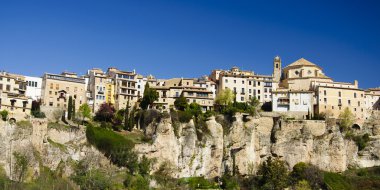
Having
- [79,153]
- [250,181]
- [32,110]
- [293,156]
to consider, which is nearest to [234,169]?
[250,181]

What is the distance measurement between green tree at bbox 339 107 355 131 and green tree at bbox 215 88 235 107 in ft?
50.7

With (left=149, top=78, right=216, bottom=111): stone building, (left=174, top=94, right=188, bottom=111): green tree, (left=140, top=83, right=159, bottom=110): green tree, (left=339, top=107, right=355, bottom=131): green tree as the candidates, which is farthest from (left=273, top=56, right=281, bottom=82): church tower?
(left=140, top=83, right=159, bottom=110): green tree

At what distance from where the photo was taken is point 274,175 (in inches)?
2904

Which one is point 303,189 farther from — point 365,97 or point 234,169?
point 365,97

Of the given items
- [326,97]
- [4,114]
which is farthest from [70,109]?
[326,97]

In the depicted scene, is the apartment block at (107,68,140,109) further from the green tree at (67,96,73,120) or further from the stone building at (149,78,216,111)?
the green tree at (67,96,73,120)

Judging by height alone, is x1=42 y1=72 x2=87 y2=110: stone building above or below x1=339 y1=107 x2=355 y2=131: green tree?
above

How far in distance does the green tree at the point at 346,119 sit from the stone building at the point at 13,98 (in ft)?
138

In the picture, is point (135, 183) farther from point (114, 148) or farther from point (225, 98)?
point (225, 98)

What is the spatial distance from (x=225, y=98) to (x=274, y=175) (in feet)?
47.6

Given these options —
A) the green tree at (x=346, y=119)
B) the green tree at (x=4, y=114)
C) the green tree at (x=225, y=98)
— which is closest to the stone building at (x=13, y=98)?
the green tree at (x=4, y=114)

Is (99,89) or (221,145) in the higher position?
(99,89)

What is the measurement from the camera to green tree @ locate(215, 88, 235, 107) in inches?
3280

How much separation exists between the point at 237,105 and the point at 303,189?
15.6m
